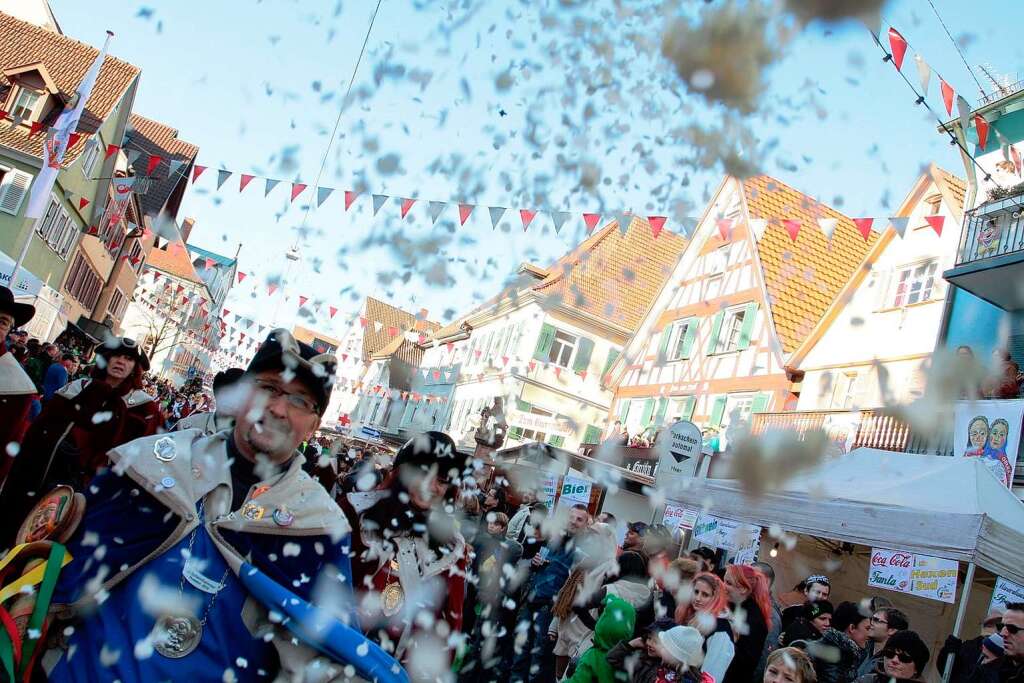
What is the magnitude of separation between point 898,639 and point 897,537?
210cm

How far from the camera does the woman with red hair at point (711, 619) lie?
5730mm

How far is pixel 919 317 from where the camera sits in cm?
1756

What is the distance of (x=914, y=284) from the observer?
59.3ft

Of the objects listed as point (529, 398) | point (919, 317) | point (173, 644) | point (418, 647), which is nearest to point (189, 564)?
point (173, 644)

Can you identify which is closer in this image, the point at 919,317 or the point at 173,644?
the point at 173,644

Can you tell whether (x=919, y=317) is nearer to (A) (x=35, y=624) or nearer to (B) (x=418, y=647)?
(B) (x=418, y=647)

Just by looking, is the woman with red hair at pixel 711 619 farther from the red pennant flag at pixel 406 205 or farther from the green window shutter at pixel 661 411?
the green window shutter at pixel 661 411

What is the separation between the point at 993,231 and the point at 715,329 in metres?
9.19

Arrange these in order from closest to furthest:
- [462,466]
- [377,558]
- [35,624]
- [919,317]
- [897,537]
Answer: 1. [35,624]
2. [377,558]
3. [462,466]
4. [897,537]
5. [919,317]

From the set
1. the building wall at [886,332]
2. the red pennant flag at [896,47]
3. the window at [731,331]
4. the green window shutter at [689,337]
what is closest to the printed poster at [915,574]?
the red pennant flag at [896,47]

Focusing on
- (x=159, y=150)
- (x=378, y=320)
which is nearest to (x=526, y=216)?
(x=159, y=150)

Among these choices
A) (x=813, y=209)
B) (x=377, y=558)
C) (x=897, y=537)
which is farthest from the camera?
(x=813, y=209)

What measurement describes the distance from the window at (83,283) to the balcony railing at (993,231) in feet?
102

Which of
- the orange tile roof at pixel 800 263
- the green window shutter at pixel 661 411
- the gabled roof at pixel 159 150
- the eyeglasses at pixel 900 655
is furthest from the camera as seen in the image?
the gabled roof at pixel 159 150
